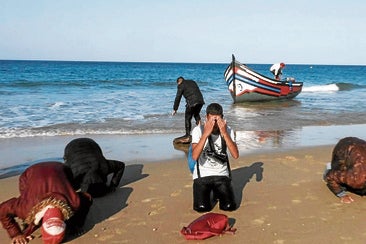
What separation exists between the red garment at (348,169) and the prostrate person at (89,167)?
283 cm

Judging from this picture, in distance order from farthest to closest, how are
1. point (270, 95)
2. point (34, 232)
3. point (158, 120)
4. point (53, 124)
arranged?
point (270, 95), point (158, 120), point (53, 124), point (34, 232)

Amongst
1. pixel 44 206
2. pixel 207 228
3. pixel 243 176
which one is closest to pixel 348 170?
pixel 243 176

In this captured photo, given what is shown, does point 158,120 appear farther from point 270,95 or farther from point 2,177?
point 270,95

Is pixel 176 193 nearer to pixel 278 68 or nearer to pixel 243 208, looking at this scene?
pixel 243 208

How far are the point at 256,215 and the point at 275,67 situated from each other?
56.1 ft

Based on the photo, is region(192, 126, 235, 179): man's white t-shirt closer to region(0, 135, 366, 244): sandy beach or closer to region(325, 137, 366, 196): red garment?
region(0, 135, 366, 244): sandy beach

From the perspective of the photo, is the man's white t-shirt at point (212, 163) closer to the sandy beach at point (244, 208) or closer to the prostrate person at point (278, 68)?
the sandy beach at point (244, 208)

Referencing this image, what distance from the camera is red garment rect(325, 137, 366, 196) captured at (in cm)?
500

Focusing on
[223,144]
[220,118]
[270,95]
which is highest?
[220,118]

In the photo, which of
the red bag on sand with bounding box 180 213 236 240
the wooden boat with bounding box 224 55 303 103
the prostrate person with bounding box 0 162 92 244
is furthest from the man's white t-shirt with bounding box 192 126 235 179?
the wooden boat with bounding box 224 55 303 103

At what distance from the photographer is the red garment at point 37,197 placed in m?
3.94

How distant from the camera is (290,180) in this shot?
6121mm

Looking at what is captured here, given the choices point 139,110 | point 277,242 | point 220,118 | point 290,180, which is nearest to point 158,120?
point 139,110

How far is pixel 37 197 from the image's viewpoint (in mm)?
3951
